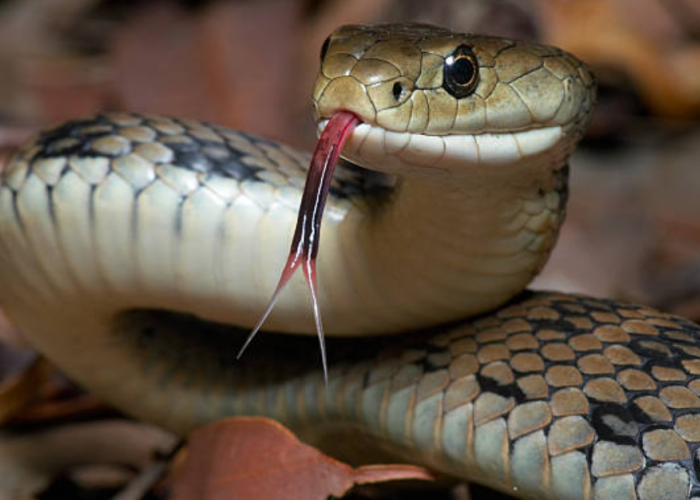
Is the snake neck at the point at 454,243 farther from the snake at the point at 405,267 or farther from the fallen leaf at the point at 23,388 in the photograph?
the fallen leaf at the point at 23,388

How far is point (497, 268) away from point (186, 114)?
214cm

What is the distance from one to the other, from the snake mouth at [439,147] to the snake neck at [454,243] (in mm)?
54

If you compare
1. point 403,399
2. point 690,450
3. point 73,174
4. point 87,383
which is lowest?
point 87,383

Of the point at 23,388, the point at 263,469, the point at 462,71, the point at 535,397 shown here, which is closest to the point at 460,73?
the point at 462,71

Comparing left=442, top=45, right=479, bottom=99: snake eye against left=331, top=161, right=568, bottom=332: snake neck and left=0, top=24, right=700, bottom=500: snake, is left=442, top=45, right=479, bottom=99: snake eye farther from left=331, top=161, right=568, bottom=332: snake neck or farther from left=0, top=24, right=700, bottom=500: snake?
left=331, top=161, right=568, bottom=332: snake neck

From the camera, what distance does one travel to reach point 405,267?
1799 mm

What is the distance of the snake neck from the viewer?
1.69m

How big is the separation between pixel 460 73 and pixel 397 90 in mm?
130

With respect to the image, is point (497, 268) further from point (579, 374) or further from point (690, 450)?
point (690, 450)

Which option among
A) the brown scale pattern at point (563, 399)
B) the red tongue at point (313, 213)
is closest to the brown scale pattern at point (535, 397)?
the brown scale pattern at point (563, 399)

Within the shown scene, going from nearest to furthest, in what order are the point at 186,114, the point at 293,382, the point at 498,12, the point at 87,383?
the point at 293,382 → the point at 87,383 → the point at 186,114 → the point at 498,12

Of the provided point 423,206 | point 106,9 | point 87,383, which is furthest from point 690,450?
point 106,9

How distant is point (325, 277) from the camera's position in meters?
1.86

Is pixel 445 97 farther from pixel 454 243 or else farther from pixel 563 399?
pixel 563 399
